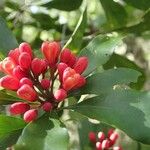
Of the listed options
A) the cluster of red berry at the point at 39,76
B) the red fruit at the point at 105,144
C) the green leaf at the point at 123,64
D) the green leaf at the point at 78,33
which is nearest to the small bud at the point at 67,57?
the cluster of red berry at the point at 39,76

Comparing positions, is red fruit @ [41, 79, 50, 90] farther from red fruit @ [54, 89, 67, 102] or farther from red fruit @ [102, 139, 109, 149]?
red fruit @ [102, 139, 109, 149]

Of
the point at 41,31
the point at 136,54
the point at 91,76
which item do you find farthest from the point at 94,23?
the point at 91,76

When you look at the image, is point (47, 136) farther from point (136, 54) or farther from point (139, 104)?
point (136, 54)

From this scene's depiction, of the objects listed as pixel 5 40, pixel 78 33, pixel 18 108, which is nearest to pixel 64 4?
pixel 78 33

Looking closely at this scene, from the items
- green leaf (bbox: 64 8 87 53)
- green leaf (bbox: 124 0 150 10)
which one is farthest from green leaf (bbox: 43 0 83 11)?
green leaf (bbox: 64 8 87 53)

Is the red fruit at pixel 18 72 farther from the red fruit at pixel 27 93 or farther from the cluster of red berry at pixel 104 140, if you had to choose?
the cluster of red berry at pixel 104 140
